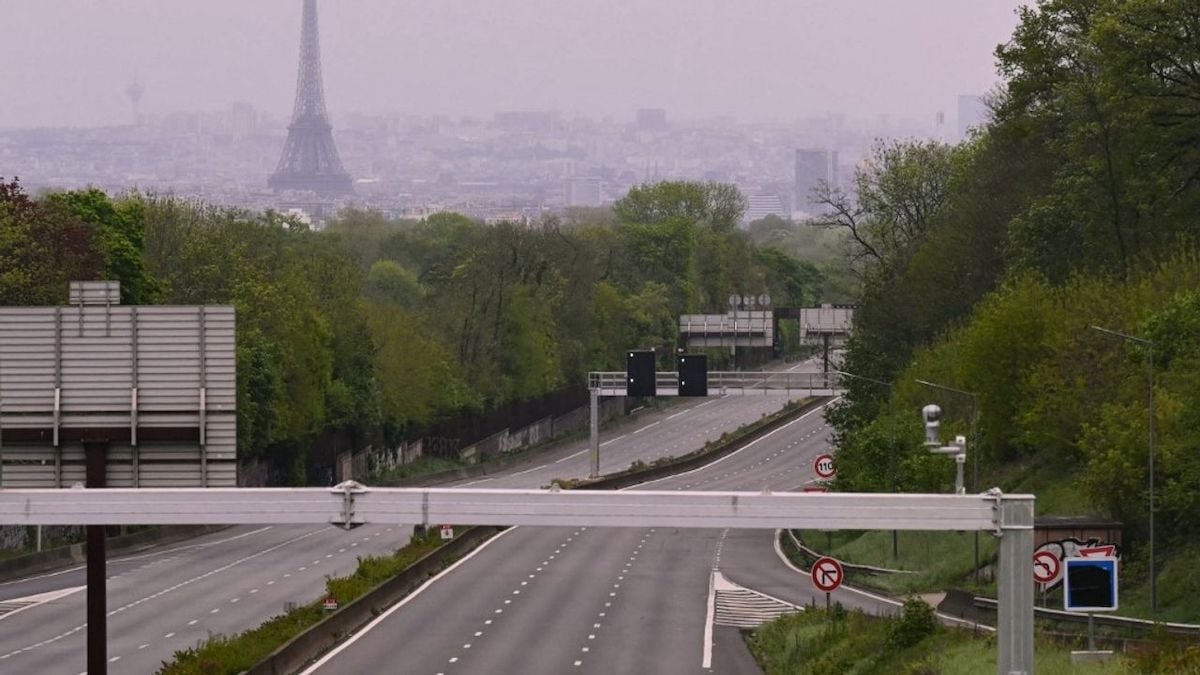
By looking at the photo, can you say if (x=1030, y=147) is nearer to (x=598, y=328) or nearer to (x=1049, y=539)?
(x=1049, y=539)

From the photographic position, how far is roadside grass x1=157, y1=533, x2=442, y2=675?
4559 cm

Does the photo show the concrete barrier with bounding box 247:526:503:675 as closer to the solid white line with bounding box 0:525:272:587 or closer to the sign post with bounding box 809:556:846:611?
the solid white line with bounding box 0:525:272:587

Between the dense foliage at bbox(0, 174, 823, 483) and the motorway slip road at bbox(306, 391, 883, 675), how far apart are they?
1803 cm

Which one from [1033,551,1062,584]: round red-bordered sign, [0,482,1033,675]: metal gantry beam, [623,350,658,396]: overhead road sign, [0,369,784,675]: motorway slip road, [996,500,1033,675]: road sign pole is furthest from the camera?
[623,350,658,396]: overhead road sign

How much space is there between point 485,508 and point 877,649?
62.5 ft

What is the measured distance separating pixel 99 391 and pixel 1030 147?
78.2 meters

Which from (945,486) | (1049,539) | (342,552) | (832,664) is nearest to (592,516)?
(832,664)

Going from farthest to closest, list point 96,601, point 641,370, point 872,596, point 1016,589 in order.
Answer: point 641,370, point 872,596, point 96,601, point 1016,589

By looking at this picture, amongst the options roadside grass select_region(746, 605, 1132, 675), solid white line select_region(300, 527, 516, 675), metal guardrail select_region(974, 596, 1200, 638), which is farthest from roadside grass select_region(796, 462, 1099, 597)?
solid white line select_region(300, 527, 516, 675)

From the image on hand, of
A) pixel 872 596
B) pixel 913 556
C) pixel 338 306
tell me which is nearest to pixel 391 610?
pixel 872 596

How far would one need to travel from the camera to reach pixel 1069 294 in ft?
260

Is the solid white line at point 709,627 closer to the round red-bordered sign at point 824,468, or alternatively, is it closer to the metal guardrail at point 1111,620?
the metal guardrail at point 1111,620

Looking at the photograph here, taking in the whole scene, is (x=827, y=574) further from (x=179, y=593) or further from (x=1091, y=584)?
(x=179, y=593)

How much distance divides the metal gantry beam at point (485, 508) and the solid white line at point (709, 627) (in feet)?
76.8
